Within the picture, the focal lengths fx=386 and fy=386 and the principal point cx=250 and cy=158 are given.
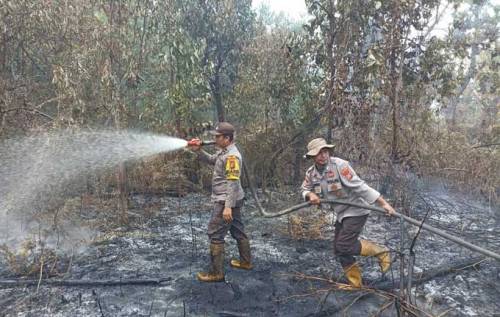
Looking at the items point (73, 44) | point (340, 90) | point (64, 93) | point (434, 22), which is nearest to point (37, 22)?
point (73, 44)

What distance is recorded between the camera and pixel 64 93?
17.5 ft

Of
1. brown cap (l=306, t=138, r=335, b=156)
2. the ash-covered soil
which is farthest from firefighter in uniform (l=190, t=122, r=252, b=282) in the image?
brown cap (l=306, t=138, r=335, b=156)

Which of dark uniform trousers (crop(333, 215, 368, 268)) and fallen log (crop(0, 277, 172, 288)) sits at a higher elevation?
dark uniform trousers (crop(333, 215, 368, 268))

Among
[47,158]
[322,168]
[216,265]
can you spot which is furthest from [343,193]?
[47,158]

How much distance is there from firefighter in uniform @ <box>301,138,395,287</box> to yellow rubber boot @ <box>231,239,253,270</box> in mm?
997

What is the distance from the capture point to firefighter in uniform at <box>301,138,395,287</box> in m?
3.67

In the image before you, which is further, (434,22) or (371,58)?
(434,22)

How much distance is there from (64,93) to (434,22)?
6.07m

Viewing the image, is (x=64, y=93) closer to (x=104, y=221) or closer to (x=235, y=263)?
(x=104, y=221)

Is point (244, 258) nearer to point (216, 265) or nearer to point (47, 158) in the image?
point (216, 265)

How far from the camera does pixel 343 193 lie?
3.82m

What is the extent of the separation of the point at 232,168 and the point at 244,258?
1.12 meters

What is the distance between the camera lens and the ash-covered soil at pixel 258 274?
354 cm

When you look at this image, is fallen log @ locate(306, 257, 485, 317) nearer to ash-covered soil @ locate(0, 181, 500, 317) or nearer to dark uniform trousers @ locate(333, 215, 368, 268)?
ash-covered soil @ locate(0, 181, 500, 317)
